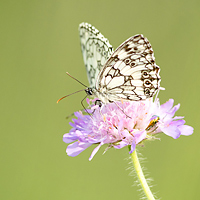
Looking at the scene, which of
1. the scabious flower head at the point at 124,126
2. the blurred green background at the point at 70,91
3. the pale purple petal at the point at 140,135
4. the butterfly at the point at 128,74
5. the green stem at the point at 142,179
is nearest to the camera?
the green stem at the point at 142,179

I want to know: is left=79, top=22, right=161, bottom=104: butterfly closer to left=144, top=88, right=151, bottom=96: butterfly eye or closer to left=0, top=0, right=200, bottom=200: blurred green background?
left=144, top=88, right=151, bottom=96: butterfly eye

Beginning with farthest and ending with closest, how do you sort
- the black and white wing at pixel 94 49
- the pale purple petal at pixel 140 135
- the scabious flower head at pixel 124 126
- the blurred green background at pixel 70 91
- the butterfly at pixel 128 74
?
the blurred green background at pixel 70 91
the black and white wing at pixel 94 49
the butterfly at pixel 128 74
the scabious flower head at pixel 124 126
the pale purple petal at pixel 140 135

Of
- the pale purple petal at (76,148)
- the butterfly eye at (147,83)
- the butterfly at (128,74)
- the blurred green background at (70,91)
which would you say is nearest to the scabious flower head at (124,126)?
the pale purple petal at (76,148)

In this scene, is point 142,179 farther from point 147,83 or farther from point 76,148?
point 147,83

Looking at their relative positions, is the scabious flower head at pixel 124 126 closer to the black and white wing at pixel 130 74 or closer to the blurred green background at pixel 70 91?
the black and white wing at pixel 130 74

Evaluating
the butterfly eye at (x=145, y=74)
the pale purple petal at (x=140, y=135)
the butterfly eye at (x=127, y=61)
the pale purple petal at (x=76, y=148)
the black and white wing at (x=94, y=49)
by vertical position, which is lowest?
the pale purple petal at (x=140, y=135)

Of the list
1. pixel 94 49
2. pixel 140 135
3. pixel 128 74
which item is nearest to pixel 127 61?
pixel 128 74
